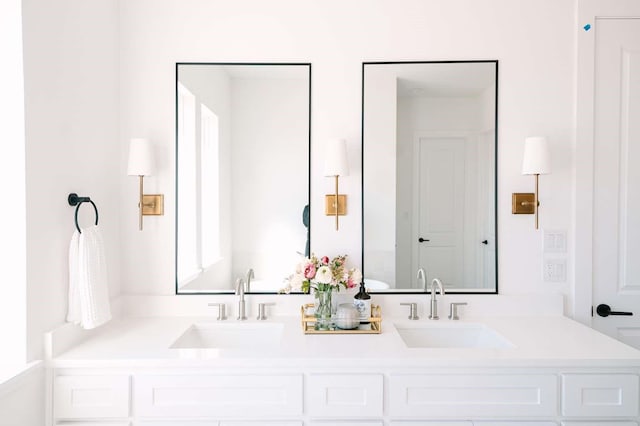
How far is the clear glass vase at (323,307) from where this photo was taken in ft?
6.55

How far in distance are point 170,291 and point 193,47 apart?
1.27 meters

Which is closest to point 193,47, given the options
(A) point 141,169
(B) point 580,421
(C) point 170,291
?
(A) point 141,169

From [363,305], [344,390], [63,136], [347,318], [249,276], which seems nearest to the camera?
[344,390]

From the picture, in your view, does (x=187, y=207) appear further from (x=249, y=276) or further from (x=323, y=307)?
(x=323, y=307)

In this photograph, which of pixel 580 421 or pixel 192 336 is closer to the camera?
pixel 580 421

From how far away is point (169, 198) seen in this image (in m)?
2.24

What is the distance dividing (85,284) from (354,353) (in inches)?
44.4

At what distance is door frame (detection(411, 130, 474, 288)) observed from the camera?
7.18ft

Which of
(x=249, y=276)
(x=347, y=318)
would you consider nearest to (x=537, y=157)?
(x=347, y=318)

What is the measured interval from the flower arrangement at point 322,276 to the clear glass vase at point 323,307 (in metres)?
0.01

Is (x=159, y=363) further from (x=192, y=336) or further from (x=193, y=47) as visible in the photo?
(x=193, y=47)

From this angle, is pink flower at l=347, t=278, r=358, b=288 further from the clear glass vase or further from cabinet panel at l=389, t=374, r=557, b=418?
cabinet panel at l=389, t=374, r=557, b=418

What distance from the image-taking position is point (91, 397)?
1.64 m

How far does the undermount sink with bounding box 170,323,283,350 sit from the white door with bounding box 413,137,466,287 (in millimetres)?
818
